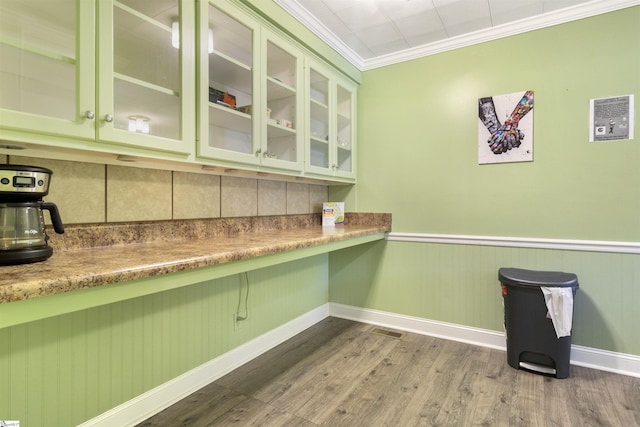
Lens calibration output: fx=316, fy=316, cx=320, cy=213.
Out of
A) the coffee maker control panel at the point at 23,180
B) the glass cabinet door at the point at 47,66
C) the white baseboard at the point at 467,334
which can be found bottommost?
the white baseboard at the point at 467,334

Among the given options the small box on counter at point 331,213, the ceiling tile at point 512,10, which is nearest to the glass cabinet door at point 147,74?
the small box on counter at point 331,213

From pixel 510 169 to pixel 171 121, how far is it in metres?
2.21

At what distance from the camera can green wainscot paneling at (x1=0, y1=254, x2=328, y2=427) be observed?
3.96ft

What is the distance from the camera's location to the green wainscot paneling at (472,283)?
6.55 ft

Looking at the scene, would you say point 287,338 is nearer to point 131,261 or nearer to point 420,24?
point 131,261

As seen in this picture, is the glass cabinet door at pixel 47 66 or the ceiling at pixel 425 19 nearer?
the glass cabinet door at pixel 47 66

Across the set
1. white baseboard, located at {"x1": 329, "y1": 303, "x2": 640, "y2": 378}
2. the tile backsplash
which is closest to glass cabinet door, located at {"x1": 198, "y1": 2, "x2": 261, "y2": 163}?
the tile backsplash

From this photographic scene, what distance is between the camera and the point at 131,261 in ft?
3.65

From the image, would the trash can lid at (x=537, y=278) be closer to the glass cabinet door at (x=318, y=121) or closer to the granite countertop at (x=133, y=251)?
the granite countertop at (x=133, y=251)

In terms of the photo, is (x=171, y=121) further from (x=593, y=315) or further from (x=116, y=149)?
(x=593, y=315)

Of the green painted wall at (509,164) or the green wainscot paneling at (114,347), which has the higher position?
the green painted wall at (509,164)

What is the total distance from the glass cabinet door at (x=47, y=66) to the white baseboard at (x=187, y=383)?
127 centimetres

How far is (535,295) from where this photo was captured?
1.93 metres

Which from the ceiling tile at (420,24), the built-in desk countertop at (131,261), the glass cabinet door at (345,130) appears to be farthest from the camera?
the glass cabinet door at (345,130)
